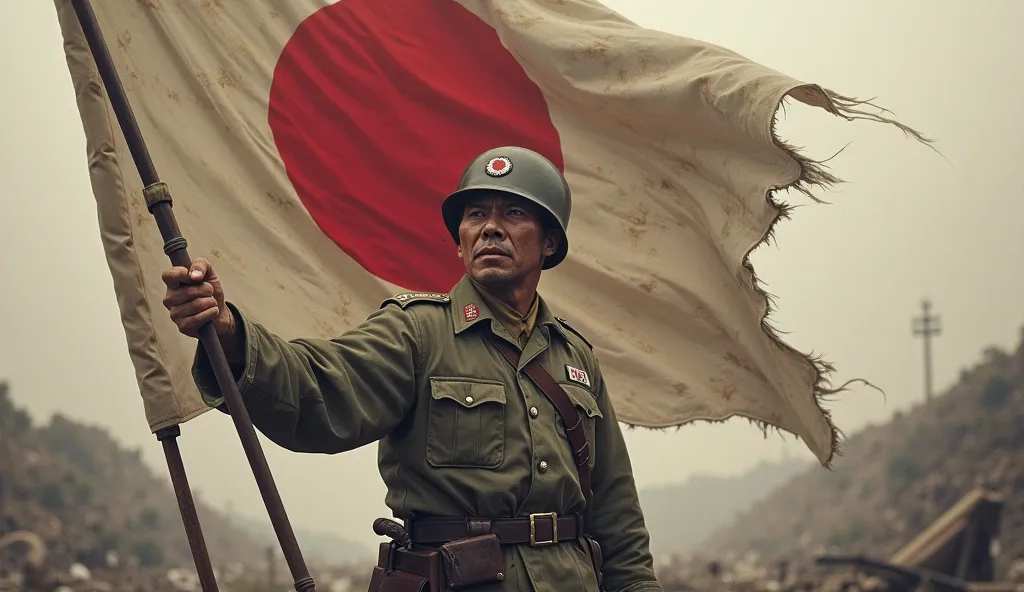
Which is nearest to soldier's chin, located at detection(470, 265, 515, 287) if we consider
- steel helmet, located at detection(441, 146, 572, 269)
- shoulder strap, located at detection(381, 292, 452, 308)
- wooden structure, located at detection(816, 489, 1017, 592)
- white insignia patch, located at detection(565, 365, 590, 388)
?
shoulder strap, located at detection(381, 292, 452, 308)

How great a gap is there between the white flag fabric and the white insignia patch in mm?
967

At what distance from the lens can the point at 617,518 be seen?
12.1 ft

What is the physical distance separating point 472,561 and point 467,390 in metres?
0.50

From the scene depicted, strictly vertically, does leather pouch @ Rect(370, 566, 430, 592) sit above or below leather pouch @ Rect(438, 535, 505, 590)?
below

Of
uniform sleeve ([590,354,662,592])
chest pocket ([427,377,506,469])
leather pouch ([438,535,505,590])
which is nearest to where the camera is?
leather pouch ([438,535,505,590])

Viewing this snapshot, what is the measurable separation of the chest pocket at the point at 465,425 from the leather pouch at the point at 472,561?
219 millimetres

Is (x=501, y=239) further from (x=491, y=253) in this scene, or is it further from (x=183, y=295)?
(x=183, y=295)

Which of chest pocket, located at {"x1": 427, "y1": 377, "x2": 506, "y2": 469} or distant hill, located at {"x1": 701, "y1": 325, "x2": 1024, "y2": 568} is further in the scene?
distant hill, located at {"x1": 701, "y1": 325, "x2": 1024, "y2": 568}

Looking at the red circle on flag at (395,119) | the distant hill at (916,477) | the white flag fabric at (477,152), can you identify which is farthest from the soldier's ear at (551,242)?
the distant hill at (916,477)

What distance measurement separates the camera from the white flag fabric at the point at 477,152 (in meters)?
4.09

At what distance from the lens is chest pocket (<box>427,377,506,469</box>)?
10.3 feet

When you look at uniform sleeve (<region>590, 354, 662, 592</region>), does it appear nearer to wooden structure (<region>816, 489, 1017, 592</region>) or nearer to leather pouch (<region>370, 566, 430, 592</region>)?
leather pouch (<region>370, 566, 430, 592</region>)

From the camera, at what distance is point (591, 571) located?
3354 millimetres

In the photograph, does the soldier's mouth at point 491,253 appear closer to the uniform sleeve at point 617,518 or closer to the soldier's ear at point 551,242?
the soldier's ear at point 551,242
